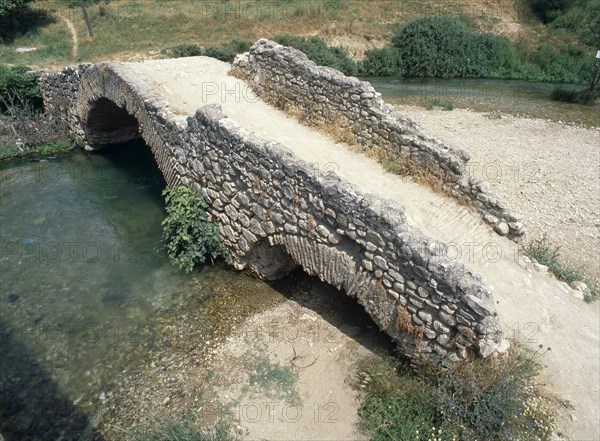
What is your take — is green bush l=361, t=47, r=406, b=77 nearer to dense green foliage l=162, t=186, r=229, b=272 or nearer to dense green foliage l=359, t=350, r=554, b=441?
dense green foliage l=162, t=186, r=229, b=272

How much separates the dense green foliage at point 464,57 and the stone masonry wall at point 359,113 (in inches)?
706

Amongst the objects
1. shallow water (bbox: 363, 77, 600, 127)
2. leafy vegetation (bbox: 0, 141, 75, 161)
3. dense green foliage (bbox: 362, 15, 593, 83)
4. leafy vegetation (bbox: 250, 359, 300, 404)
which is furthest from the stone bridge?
dense green foliage (bbox: 362, 15, 593, 83)

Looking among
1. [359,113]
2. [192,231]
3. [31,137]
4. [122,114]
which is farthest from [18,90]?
[359,113]

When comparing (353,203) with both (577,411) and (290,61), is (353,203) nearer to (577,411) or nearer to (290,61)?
(577,411)

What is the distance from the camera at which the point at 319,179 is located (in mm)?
6238

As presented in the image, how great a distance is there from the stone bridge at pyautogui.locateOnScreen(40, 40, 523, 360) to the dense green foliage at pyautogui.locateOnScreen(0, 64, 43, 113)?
363 cm

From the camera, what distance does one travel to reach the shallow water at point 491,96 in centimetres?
1895

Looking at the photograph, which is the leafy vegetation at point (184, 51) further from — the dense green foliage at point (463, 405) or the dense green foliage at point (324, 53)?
the dense green foliage at point (463, 405)

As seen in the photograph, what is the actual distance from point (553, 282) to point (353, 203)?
408cm

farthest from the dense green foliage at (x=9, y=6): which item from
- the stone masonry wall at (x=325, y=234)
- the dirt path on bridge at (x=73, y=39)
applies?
the stone masonry wall at (x=325, y=234)

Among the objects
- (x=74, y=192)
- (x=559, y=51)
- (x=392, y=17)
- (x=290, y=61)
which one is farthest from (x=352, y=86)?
(x=392, y=17)

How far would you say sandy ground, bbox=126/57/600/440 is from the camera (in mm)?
5457

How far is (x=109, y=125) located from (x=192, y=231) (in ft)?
27.1

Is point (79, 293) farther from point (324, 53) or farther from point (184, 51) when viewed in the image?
point (324, 53)
